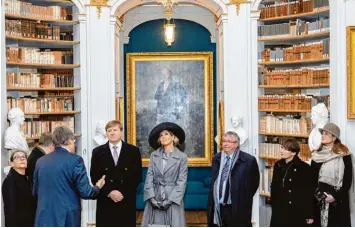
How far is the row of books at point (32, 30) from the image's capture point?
858cm

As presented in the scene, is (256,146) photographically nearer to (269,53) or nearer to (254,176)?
(269,53)

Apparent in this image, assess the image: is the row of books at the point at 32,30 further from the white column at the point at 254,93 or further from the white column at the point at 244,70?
the white column at the point at 254,93

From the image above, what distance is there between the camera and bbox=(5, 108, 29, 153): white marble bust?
7398 millimetres

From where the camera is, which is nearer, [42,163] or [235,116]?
[42,163]

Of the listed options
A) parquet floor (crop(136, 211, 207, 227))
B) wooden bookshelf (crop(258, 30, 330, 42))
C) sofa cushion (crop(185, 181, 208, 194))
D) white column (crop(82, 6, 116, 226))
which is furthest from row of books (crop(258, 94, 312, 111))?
sofa cushion (crop(185, 181, 208, 194))

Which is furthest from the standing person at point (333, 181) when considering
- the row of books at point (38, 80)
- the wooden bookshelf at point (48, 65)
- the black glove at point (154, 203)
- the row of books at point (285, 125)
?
the row of books at point (38, 80)

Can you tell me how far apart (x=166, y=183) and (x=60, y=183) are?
4.16 ft

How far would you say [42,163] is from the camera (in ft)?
17.3

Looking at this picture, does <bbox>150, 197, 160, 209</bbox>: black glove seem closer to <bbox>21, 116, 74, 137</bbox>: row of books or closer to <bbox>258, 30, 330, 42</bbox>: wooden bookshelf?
<bbox>21, 116, 74, 137</bbox>: row of books

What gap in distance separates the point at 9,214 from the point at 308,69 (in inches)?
194

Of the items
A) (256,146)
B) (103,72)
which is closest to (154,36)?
(103,72)

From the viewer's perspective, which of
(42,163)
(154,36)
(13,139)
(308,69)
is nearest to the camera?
(42,163)

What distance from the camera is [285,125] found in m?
8.89

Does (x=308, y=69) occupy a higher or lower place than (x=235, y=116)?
higher
